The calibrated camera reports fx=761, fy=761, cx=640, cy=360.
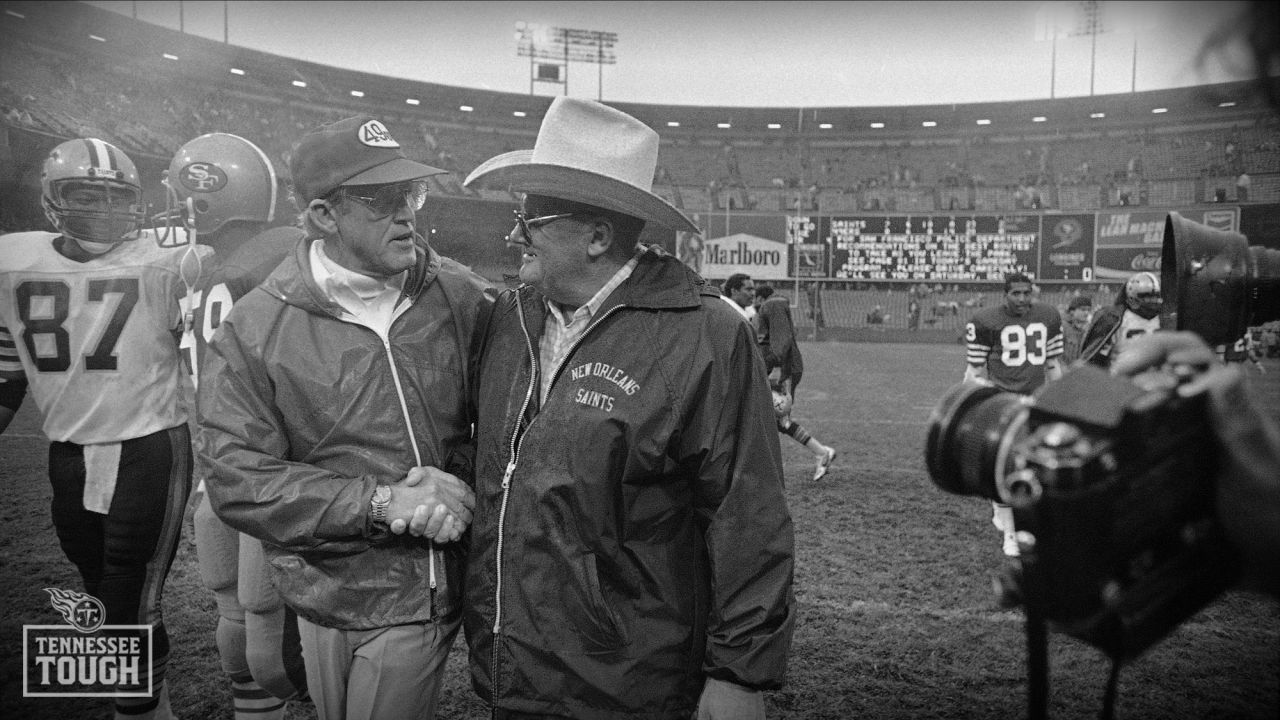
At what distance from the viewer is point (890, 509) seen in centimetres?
716

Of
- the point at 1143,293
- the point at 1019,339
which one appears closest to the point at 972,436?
the point at 1019,339

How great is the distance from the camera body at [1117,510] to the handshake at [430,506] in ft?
4.79

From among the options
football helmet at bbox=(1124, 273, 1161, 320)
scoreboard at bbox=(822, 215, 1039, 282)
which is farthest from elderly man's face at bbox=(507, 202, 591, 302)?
scoreboard at bbox=(822, 215, 1039, 282)

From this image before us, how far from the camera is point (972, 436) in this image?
1.26 meters

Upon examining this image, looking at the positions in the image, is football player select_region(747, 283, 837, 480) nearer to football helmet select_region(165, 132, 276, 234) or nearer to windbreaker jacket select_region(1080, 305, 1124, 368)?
windbreaker jacket select_region(1080, 305, 1124, 368)

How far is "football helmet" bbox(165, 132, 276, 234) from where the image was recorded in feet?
13.4

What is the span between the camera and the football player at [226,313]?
2.97 meters

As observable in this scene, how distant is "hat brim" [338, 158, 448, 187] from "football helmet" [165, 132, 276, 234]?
201 cm

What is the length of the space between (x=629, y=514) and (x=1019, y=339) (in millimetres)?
6674

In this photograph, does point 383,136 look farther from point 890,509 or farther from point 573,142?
point 890,509

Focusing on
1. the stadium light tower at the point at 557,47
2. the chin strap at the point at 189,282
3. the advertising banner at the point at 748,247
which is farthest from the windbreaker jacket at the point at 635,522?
the stadium light tower at the point at 557,47

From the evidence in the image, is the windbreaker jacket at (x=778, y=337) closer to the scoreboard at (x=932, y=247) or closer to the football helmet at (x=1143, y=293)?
the football helmet at (x=1143, y=293)

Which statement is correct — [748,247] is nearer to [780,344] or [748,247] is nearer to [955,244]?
[955,244]

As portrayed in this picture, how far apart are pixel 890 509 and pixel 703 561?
18.1 ft
